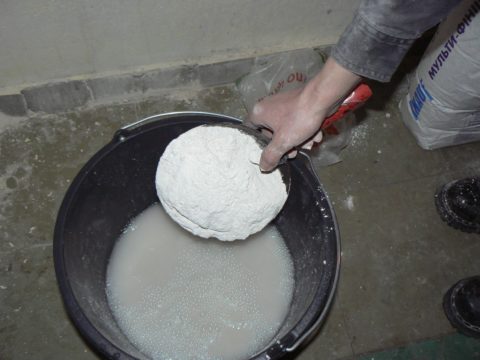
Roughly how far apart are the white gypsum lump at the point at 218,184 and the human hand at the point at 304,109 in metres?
0.05

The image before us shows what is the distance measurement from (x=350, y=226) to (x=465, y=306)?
0.37m

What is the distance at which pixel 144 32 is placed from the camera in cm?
118

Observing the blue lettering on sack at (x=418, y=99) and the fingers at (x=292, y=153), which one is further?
the blue lettering on sack at (x=418, y=99)

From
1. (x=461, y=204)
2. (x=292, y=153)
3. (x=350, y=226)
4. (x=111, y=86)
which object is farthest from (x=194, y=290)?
(x=461, y=204)

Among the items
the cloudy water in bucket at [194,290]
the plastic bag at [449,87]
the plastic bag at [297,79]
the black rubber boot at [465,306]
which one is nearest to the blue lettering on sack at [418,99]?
the plastic bag at [449,87]

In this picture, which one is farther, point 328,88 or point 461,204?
point 461,204

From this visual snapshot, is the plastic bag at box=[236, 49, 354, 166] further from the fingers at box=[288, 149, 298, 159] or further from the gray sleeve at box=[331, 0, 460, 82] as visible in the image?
the gray sleeve at box=[331, 0, 460, 82]

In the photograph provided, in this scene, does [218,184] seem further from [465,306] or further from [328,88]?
[465,306]

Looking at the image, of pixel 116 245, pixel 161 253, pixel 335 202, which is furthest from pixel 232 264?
pixel 335 202

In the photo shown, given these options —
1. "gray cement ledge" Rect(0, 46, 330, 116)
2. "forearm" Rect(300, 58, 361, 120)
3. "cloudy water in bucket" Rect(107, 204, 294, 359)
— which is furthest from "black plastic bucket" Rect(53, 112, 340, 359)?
"gray cement ledge" Rect(0, 46, 330, 116)

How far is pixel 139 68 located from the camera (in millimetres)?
1304

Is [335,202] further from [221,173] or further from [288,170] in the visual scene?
[221,173]

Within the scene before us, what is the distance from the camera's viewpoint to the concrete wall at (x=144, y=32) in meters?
1.08

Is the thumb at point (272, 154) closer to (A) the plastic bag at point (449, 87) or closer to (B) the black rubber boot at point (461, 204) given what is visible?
(A) the plastic bag at point (449, 87)
